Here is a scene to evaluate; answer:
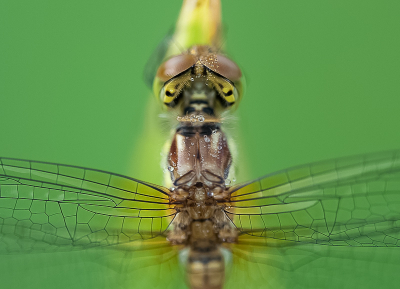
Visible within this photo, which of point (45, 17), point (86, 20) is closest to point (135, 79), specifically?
point (86, 20)

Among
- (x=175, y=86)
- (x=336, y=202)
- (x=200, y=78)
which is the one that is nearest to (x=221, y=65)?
(x=200, y=78)

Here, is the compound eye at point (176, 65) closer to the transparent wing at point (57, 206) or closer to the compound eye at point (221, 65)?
the compound eye at point (221, 65)

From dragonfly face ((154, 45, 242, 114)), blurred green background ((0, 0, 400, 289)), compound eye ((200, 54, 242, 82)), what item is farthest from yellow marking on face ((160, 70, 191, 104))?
blurred green background ((0, 0, 400, 289))

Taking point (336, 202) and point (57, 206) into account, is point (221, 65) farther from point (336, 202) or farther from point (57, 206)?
point (57, 206)

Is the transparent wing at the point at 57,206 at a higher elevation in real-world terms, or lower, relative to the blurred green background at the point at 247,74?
lower

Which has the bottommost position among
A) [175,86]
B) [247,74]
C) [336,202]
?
[336,202]

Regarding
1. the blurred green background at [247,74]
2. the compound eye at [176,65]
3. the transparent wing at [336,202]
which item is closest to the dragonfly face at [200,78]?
the compound eye at [176,65]
